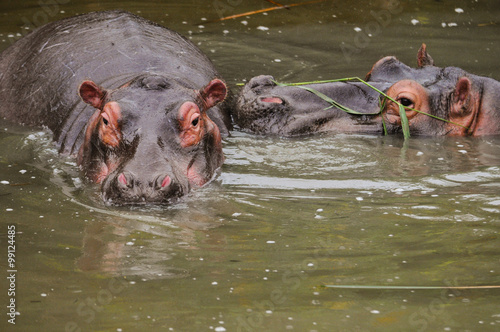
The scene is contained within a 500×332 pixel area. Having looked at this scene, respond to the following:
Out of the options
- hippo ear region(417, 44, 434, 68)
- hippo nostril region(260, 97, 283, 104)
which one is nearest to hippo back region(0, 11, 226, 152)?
hippo nostril region(260, 97, 283, 104)

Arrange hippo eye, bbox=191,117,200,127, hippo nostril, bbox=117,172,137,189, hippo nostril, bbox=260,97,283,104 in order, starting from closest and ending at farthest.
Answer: hippo nostril, bbox=117,172,137,189
hippo eye, bbox=191,117,200,127
hippo nostril, bbox=260,97,283,104

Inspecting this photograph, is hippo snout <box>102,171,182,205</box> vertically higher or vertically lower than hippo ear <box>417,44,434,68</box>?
lower

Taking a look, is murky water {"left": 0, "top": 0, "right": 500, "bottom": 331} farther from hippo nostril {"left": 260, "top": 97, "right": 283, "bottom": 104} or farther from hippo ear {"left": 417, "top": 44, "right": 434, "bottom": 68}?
hippo ear {"left": 417, "top": 44, "right": 434, "bottom": 68}

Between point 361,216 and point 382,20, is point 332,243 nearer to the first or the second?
point 361,216

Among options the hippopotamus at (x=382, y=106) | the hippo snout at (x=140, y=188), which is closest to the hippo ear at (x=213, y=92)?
the hippo snout at (x=140, y=188)

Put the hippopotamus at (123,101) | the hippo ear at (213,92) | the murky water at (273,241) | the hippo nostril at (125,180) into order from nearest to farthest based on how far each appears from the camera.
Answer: the murky water at (273,241)
the hippo nostril at (125,180)
the hippopotamus at (123,101)
the hippo ear at (213,92)

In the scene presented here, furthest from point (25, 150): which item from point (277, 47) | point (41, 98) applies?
point (277, 47)

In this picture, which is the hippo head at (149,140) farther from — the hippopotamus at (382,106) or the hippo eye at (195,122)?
the hippopotamus at (382,106)

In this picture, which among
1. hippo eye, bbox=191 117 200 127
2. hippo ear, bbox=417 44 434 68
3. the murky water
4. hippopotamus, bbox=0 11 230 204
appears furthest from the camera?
hippo ear, bbox=417 44 434 68

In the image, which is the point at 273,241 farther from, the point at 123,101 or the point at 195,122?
the point at 123,101

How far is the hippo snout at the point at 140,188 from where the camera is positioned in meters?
5.58

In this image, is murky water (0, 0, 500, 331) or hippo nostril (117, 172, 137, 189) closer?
murky water (0, 0, 500, 331)

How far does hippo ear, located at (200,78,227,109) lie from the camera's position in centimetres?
644

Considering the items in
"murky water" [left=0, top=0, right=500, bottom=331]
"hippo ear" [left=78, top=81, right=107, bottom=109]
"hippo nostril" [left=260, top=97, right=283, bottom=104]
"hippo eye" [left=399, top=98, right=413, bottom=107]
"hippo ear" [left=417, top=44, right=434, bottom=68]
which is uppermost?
"hippo ear" [left=417, top=44, right=434, bottom=68]
